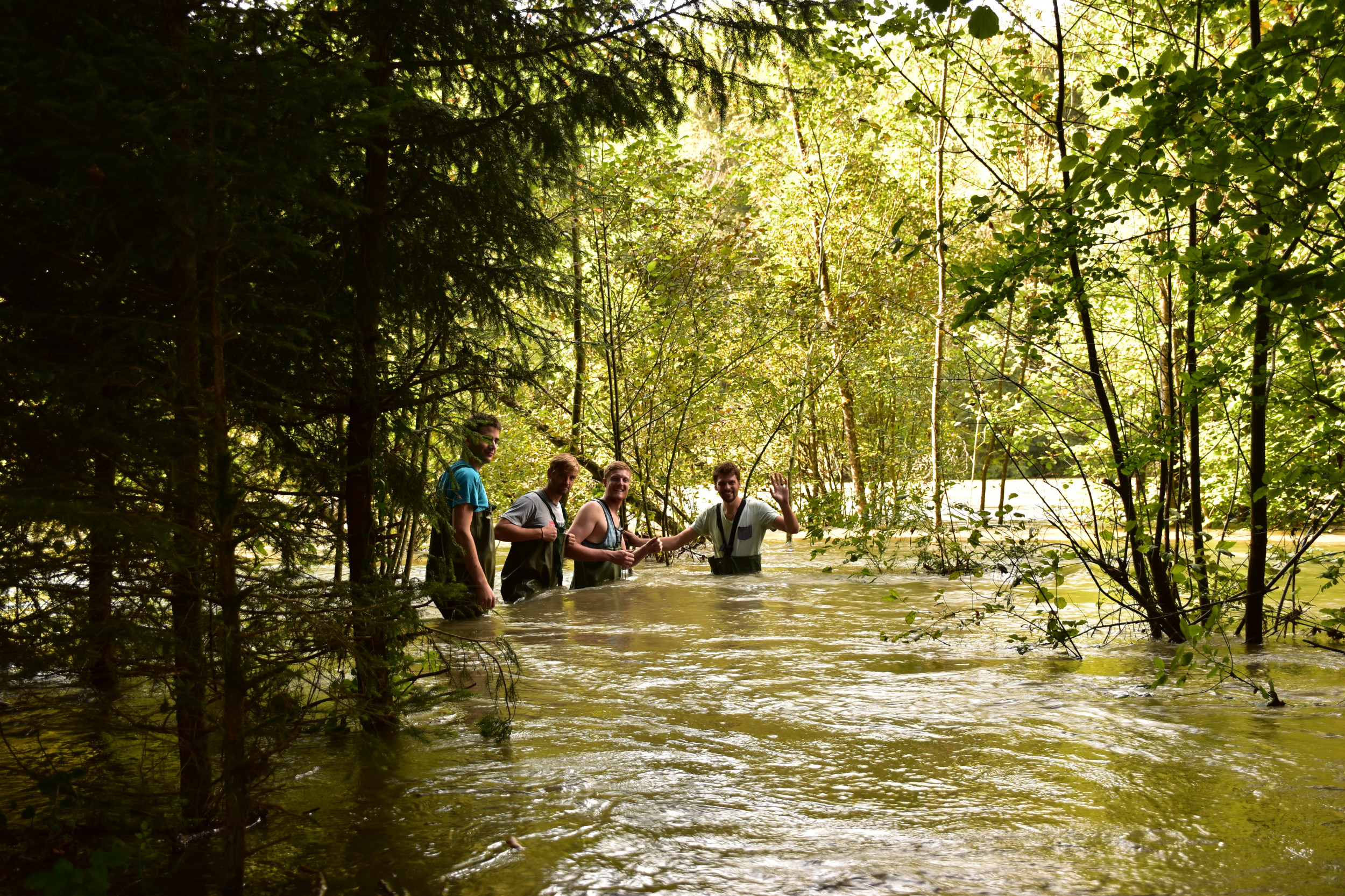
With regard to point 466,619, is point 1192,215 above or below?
above

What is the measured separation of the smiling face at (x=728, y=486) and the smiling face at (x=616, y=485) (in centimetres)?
109

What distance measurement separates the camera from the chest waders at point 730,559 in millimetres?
12609

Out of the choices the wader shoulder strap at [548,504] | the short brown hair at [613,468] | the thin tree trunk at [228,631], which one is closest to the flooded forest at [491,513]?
the thin tree trunk at [228,631]

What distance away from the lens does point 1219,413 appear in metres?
8.08

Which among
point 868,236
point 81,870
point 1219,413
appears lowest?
point 81,870

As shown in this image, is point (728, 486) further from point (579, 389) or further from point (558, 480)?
point (579, 389)

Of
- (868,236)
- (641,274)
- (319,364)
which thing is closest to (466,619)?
(319,364)

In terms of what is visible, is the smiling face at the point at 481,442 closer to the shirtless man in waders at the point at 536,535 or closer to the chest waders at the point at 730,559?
the shirtless man in waders at the point at 536,535

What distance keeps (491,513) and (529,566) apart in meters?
1.97

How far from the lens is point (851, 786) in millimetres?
4516

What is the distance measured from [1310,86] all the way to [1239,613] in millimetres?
4490

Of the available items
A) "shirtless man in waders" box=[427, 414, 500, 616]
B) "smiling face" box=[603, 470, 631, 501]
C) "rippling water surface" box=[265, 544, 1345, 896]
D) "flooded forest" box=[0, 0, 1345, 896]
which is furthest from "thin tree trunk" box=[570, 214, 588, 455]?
"rippling water surface" box=[265, 544, 1345, 896]

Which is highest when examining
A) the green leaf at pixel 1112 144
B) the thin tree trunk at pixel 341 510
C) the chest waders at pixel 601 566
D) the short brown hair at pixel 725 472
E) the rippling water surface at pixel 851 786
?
the green leaf at pixel 1112 144

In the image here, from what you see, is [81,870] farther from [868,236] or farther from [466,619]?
[868,236]
